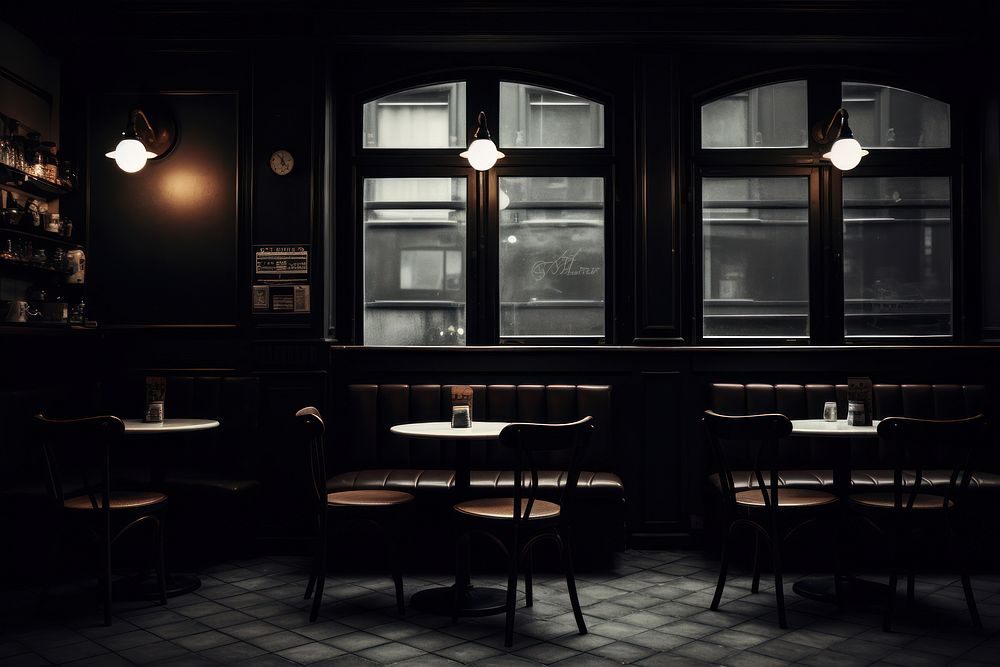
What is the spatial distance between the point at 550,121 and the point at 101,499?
3.74 m

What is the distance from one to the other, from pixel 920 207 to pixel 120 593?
5639mm

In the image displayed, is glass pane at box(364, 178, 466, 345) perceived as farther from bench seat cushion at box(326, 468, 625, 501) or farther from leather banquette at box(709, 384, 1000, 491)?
leather banquette at box(709, 384, 1000, 491)

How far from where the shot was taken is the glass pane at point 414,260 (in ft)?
18.6

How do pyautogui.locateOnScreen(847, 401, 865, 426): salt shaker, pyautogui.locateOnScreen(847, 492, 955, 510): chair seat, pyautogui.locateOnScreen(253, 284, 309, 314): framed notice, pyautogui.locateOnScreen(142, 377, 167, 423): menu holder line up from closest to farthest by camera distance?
pyautogui.locateOnScreen(847, 492, 955, 510): chair seat
pyautogui.locateOnScreen(847, 401, 865, 426): salt shaker
pyautogui.locateOnScreen(142, 377, 167, 423): menu holder
pyautogui.locateOnScreen(253, 284, 309, 314): framed notice

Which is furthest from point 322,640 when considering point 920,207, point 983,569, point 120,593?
point 920,207

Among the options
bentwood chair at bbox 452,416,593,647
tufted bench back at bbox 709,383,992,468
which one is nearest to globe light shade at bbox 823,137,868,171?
tufted bench back at bbox 709,383,992,468

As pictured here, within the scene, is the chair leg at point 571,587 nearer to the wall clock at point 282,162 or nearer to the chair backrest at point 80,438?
the chair backrest at point 80,438

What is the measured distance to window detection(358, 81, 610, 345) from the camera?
565 centimetres

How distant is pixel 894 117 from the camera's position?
5754 millimetres

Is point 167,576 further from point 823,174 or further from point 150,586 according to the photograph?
point 823,174

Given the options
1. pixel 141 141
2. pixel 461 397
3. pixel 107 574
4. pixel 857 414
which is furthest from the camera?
pixel 141 141

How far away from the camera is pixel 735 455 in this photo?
→ 5191 mm

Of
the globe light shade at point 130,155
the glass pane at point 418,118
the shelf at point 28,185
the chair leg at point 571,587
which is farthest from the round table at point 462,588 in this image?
the shelf at point 28,185

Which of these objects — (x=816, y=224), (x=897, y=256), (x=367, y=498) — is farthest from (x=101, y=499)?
(x=897, y=256)
